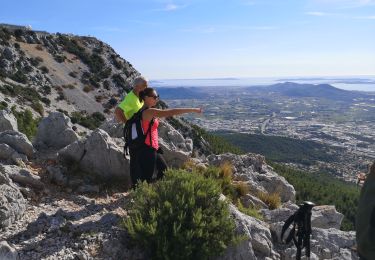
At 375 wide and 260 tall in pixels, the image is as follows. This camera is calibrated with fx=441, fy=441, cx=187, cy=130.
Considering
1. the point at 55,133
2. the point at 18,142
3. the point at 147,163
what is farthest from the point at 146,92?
the point at 55,133

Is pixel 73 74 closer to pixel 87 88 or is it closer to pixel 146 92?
pixel 87 88

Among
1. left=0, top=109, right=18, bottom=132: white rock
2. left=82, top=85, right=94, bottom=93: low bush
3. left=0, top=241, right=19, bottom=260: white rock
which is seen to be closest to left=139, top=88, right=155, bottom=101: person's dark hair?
left=0, top=241, right=19, bottom=260: white rock

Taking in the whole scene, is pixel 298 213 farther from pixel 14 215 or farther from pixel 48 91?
pixel 48 91

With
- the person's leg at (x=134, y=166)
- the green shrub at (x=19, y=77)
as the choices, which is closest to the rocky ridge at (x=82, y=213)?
the person's leg at (x=134, y=166)

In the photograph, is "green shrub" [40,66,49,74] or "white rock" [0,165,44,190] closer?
"white rock" [0,165,44,190]

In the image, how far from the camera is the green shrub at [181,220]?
252 inches

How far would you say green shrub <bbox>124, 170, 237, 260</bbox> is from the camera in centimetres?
641

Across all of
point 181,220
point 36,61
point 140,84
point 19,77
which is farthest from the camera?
point 36,61

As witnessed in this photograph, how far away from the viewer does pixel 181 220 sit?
659cm

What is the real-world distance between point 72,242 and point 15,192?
166 centimetres

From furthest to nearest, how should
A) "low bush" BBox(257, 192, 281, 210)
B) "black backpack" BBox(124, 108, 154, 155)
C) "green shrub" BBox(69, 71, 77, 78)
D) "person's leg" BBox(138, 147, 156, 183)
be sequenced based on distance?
"green shrub" BBox(69, 71, 77, 78) < "low bush" BBox(257, 192, 281, 210) < "person's leg" BBox(138, 147, 156, 183) < "black backpack" BBox(124, 108, 154, 155)

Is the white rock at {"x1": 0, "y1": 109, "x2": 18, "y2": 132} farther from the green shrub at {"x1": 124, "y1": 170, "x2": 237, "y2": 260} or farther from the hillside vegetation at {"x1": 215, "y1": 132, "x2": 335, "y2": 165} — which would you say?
the hillside vegetation at {"x1": 215, "y1": 132, "x2": 335, "y2": 165}

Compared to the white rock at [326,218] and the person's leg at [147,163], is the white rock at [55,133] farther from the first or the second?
the white rock at [326,218]

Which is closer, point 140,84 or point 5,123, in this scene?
point 140,84
